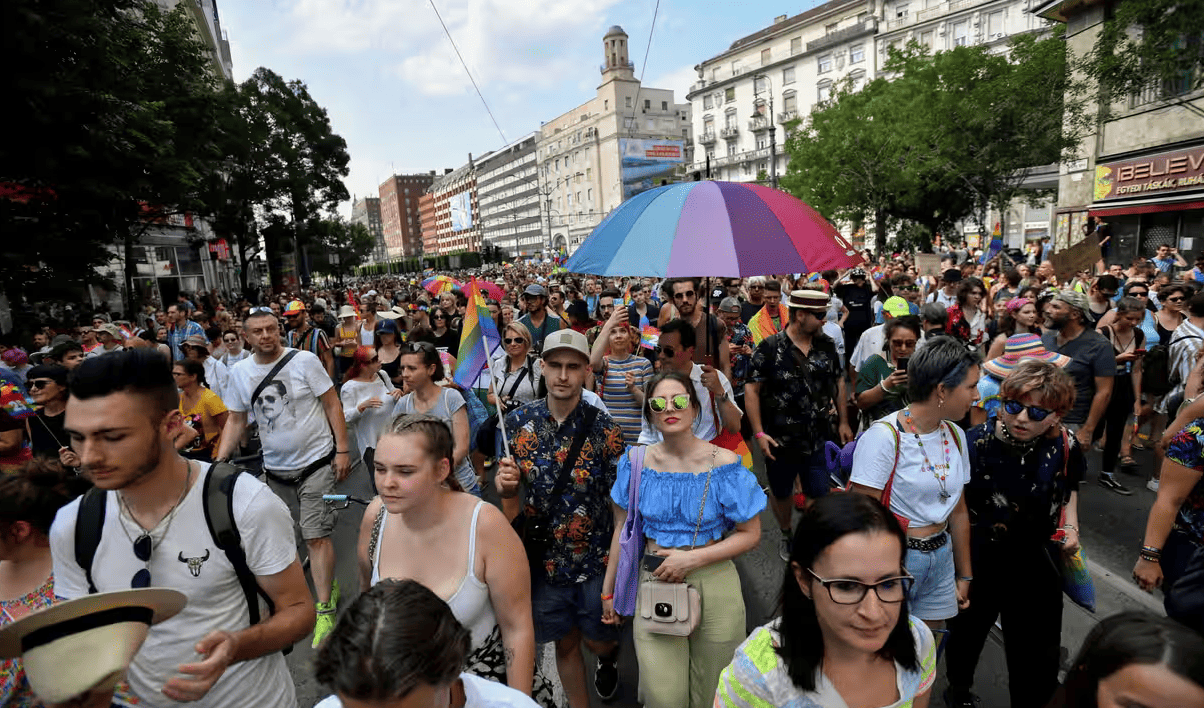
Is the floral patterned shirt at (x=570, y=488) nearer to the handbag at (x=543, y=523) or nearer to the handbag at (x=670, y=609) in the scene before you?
the handbag at (x=543, y=523)

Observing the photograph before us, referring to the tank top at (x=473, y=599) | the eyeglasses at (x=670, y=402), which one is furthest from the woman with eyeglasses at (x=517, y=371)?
the tank top at (x=473, y=599)

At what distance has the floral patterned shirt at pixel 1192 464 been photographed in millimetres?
2330

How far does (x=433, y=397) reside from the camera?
442 cm

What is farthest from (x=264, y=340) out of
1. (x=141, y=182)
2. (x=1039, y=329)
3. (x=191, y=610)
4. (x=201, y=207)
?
(x=201, y=207)

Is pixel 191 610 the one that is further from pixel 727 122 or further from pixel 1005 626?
pixel 727 122

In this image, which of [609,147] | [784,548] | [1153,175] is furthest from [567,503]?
[609,147]

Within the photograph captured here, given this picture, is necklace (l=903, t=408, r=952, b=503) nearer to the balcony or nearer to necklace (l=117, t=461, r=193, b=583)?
necklace (l=117, t=461, r=193, b=583)

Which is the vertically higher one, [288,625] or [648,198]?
[648,198]

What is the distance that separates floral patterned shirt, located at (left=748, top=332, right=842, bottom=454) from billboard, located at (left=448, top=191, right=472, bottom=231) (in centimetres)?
13406

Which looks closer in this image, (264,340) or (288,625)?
(288,625)

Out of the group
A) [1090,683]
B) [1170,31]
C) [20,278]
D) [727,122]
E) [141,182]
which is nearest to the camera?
[1090,683]

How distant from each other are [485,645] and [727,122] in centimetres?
7634

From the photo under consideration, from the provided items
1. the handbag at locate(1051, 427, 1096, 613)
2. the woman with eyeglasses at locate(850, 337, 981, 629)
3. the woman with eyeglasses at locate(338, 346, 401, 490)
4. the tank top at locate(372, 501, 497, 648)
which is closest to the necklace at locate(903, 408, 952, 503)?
the woman with eyeglasses at locate(850, 337, 981, 629)

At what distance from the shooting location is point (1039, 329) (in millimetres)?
5723
